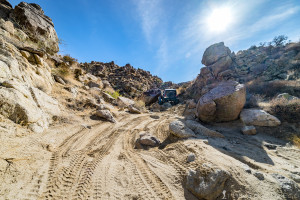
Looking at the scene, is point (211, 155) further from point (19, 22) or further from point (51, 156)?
point (19, 22)

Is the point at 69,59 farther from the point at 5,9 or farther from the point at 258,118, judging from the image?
the point at 258,118

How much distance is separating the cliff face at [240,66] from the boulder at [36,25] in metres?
12.1

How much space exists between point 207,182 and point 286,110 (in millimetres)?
4791

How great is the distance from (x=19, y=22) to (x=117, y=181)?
10.2m

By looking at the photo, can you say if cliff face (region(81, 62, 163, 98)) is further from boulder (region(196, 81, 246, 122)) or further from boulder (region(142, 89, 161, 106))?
boulder (region(196, 81, 246, 122))

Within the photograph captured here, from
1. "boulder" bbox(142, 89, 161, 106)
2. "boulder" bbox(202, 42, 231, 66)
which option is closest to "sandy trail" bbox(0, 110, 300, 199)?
"boulder" bbox(142, 89, 161, 106)

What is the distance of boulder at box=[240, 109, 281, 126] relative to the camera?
13.4ft

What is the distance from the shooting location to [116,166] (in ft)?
7.95

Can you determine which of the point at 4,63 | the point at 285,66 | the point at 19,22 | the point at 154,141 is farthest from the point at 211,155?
the point at 285,66

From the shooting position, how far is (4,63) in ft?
10.1

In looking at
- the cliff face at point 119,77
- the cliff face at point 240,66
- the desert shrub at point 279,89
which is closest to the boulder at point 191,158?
the desert shrub at point 279,89

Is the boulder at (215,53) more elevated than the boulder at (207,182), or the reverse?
the boulder at (215,53)

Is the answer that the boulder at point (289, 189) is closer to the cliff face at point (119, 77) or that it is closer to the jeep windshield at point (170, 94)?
the jeep windshield at point (170, 94)

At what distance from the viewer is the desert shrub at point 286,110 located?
4043 mm
